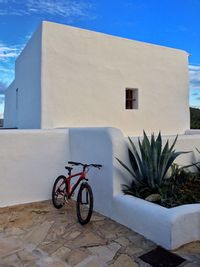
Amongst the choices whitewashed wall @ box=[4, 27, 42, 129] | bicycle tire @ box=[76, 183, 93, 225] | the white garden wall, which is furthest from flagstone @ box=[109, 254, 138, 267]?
whitewashed wall @ box=[4, 27, 42, 129]

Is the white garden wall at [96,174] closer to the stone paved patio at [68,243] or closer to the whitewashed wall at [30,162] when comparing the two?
the whitewashed wall at [30,162]

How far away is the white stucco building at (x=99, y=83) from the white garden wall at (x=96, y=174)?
155 cm

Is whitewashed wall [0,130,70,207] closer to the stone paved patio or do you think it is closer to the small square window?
the stone paved patio

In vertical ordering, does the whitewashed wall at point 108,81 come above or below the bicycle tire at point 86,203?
above

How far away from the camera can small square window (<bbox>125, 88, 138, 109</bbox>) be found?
29.6 ft

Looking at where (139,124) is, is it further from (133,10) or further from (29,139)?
(29,139)

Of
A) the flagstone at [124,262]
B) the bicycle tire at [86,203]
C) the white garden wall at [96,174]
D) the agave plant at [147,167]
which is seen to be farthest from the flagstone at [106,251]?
the agave plant at [147,167]

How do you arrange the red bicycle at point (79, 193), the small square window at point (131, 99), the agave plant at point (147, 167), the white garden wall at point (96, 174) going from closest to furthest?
the white garden wall at point (96, 174), the red bicycle at point (79, 193), the agave plant at point (147, 167), the small square window at point (131, 99)

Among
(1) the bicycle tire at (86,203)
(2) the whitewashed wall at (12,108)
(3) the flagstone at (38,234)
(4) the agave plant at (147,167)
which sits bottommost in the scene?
(3) the flagstone at (38,234)

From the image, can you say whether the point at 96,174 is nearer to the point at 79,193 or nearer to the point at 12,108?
the point at 79,193

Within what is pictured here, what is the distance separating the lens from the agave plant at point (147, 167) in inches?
181

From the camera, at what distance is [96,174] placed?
16.7ft

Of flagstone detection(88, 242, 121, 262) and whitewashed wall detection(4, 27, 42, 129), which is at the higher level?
whitewashed wall detection(4, 27, 42, 129)

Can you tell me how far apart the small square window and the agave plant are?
4308 millimetres
